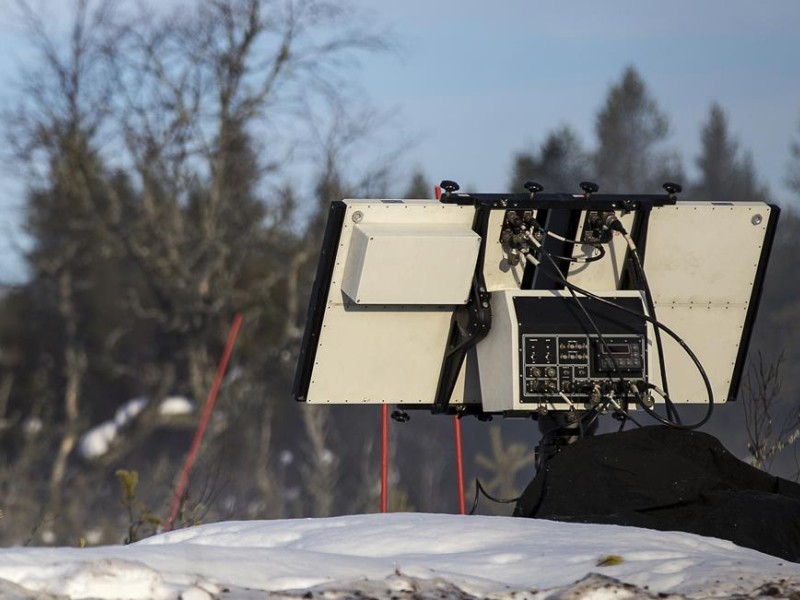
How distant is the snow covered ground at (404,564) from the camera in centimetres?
336

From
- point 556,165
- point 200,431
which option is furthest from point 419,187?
point 200,431

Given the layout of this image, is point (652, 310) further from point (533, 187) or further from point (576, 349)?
point (533, 187)

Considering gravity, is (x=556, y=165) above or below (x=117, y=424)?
above

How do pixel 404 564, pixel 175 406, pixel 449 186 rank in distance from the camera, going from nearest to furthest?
pixel 404 564, pixel 449 186, pixel 175 406

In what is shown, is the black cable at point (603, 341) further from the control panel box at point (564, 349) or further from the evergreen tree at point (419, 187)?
the evergreen tree at point (419, 187)

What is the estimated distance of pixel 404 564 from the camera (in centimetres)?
377

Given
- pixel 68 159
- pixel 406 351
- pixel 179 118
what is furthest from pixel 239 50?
pixel 406 351

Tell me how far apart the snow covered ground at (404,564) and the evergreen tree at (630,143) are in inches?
1389

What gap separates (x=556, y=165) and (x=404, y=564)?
37216mm

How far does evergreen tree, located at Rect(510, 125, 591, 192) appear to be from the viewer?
3856 cm

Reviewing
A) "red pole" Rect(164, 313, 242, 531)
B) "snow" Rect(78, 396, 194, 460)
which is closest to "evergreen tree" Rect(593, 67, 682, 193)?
"snow" Rect(78, 396, 194, 460)

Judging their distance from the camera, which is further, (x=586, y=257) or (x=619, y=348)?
(x=586, y=257)

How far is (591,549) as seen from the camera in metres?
4.07

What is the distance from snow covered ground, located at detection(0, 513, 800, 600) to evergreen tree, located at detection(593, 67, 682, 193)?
116 ft
